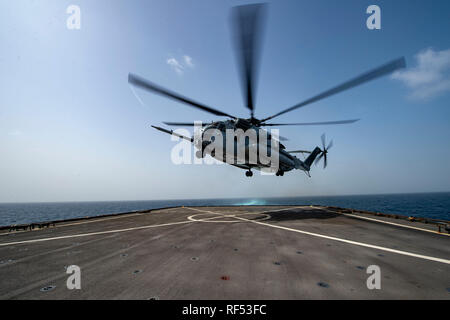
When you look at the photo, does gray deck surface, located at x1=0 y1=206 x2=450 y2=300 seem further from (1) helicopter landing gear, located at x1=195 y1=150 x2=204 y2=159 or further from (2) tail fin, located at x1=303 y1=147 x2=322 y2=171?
(2) tail fin, located at x1=303 y1=147 x2=322 y2=171

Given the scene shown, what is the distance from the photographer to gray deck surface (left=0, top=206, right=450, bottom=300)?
4109 millimetres

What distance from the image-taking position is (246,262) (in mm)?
5719

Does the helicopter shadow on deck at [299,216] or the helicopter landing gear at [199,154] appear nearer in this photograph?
the helicopter shadow on deck at [299,216]

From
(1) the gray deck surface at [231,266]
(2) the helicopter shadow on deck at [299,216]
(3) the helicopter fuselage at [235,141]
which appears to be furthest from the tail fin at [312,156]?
(1) the gray deck surface at [231,266]

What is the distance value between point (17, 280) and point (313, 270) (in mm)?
8318

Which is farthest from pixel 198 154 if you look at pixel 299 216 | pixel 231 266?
pixel 231 266

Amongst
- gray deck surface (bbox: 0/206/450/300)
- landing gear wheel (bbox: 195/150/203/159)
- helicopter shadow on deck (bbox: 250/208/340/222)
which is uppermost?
landing gear wheel (bbox: 195/150/203/159)

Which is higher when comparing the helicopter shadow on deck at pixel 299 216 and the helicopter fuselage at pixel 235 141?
the helicopter fuselage at pixel 235 141

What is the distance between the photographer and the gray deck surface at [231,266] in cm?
411

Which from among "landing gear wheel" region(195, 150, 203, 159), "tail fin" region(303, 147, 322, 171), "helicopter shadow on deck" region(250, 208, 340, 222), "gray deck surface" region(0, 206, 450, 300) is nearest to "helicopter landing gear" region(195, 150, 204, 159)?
"landing gear wheel" region(195, 150, 203, 159)

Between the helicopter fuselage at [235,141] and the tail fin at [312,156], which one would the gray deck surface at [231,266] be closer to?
the helicopter fuselage at [235,141]
